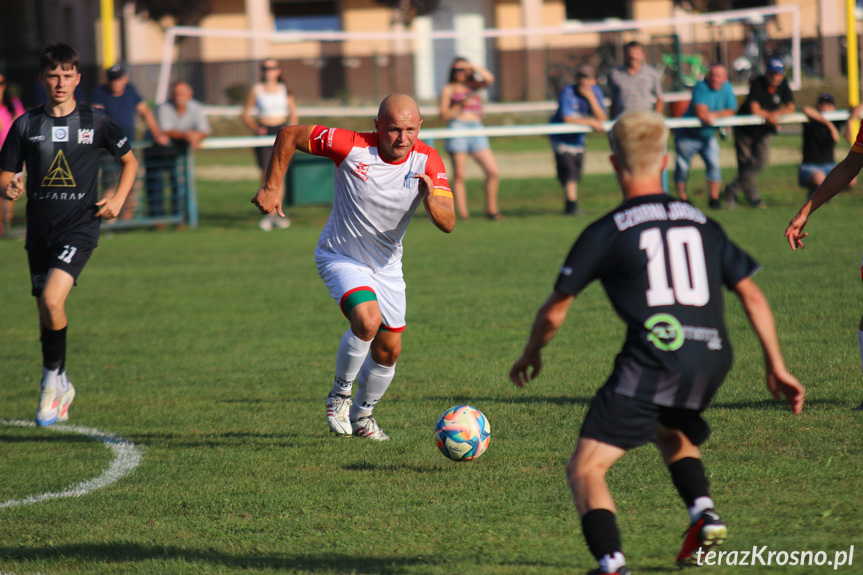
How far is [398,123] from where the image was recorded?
18.1 ft

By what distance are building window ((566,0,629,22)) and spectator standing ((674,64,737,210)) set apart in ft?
94.1

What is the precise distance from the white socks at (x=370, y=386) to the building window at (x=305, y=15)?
3832 centimetres

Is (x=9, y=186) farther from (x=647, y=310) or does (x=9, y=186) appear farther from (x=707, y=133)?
(x=707, y=133)

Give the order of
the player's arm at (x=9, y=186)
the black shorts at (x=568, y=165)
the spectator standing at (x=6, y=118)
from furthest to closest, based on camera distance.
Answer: the black shorts at (x=568, y=165)
the spectator standing at (x=6, y=118)
the player's arm at (x=9, y=186)

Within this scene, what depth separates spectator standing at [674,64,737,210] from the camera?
52.6ft

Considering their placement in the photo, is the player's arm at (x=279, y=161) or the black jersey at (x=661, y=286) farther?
the player's arm at (x=279, y=161)

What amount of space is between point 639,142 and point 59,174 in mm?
4540

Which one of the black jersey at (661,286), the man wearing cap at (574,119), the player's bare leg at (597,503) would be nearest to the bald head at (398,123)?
the black jersey at (661,286)

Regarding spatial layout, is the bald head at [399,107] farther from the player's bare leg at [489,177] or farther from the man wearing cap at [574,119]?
the man wearing cap at [574,119]

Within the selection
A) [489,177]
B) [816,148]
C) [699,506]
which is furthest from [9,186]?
[816,148]

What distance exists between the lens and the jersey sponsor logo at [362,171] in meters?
5.84

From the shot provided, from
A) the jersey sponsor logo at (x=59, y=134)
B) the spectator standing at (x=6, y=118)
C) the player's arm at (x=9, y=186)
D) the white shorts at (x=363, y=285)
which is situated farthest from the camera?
the spectator standing at (x=6, y=118)

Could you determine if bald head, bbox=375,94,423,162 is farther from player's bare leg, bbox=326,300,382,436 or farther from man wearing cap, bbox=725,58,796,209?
man wearing cap, bbox=725,58,796,209

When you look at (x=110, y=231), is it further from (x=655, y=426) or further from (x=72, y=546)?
(x=655, y=426)
